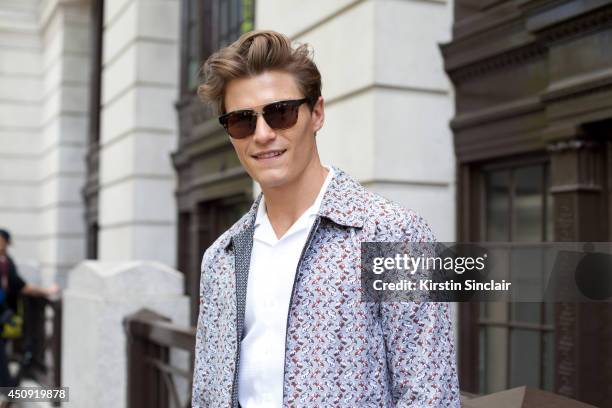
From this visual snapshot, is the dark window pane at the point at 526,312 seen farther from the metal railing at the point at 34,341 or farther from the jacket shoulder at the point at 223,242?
the metal railing at the point at 34,341

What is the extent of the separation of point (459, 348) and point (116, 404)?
110 inches

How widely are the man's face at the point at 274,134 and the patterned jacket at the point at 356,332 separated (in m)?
0.16

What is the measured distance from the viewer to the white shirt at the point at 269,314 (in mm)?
2207

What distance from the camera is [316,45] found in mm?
6102

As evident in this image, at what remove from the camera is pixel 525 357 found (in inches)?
185

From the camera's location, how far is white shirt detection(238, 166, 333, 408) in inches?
86.9

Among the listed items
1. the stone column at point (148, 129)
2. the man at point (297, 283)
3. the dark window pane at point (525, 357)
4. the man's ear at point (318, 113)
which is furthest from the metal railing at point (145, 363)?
the stone column at point (148, 129)

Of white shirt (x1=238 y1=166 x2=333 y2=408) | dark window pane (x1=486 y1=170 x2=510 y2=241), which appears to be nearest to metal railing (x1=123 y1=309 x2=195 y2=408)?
dark window pane (x1=486 y1=170 x2=510 y2=241)

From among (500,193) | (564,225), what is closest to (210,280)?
(564,225)

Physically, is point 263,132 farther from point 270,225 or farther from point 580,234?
point 580,234

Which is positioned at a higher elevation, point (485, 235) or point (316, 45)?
point (316, 45)

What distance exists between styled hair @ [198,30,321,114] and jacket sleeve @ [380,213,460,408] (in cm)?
58

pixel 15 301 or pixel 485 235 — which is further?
pixel 15 301

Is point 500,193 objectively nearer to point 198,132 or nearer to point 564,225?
point 564,225
